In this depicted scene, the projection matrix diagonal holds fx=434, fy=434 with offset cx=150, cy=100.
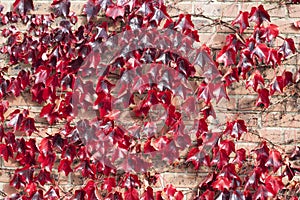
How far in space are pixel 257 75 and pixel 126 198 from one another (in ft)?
2.65

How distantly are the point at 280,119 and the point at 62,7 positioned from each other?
111 cm

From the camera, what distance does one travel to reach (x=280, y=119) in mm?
1971

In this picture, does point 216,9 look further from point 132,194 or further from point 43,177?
point 43,177

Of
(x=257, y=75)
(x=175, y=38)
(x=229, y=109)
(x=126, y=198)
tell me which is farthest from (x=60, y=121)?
(x=257, y=75)

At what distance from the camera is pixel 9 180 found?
2102mm

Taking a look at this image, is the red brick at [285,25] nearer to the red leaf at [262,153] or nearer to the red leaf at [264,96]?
the red leaf at [264,96]

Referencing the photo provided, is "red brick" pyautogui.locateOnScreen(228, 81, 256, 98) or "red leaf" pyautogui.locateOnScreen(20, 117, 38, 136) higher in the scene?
"red brick" pyautogui.locateOnScreen(228, 81, 256, 98)

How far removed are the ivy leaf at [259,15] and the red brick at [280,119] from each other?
422mm

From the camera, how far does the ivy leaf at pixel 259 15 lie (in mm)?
1856

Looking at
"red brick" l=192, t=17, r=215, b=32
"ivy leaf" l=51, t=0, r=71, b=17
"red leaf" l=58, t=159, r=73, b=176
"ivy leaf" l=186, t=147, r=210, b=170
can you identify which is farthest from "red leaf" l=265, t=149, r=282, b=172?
"ivy leaf" l=51, t=0, r=71, b=17

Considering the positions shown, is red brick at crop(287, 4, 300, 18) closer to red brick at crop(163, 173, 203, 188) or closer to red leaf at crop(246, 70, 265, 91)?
red leaf at crop(246, 70, 265, 91)

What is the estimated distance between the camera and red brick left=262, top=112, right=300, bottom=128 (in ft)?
6.44

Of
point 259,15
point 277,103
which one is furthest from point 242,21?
point 277,103

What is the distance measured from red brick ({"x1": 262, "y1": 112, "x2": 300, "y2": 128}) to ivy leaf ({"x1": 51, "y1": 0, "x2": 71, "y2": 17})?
3.31 feet
